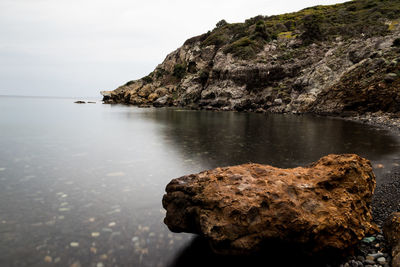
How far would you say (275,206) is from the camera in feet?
15.8

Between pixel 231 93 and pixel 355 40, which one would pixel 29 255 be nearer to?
pixel 231 93

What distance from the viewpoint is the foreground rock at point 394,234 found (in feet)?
14.2

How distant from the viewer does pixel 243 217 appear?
4719 millimetres

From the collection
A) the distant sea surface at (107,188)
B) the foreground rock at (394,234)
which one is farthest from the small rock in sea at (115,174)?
the foreground rock at (394,234)

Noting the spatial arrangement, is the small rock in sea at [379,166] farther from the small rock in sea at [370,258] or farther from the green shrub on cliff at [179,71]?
the green shrub on cliff at [179,71]

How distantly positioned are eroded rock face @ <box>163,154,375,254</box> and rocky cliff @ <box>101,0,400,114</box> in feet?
112

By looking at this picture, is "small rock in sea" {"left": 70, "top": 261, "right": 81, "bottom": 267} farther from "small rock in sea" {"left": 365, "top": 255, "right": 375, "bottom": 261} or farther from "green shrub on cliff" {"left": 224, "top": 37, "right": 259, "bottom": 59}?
"green shrub on cliff" {"left": 224, "top": 37, "right": 259, "bottom": 59}

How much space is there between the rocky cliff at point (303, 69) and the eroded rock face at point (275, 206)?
33996 millimetres

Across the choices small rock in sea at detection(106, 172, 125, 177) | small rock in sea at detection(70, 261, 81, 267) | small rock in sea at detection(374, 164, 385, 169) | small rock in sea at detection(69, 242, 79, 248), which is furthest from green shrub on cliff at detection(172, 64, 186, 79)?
small rock in sea at detection(70, 261, 81, 267)

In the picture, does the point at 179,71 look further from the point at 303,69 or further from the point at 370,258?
the point at 370,258

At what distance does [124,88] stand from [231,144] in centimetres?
10456

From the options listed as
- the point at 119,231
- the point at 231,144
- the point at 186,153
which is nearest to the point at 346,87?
the point at 231,144

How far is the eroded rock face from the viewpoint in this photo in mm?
4648

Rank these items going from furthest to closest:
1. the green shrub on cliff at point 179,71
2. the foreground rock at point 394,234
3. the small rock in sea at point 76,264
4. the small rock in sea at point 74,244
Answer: the green shrub on cliff at point 179,71, the small rock in sea at point 74,244, the small rock in sea at point 76,264, the foreground rock at point 394,234
